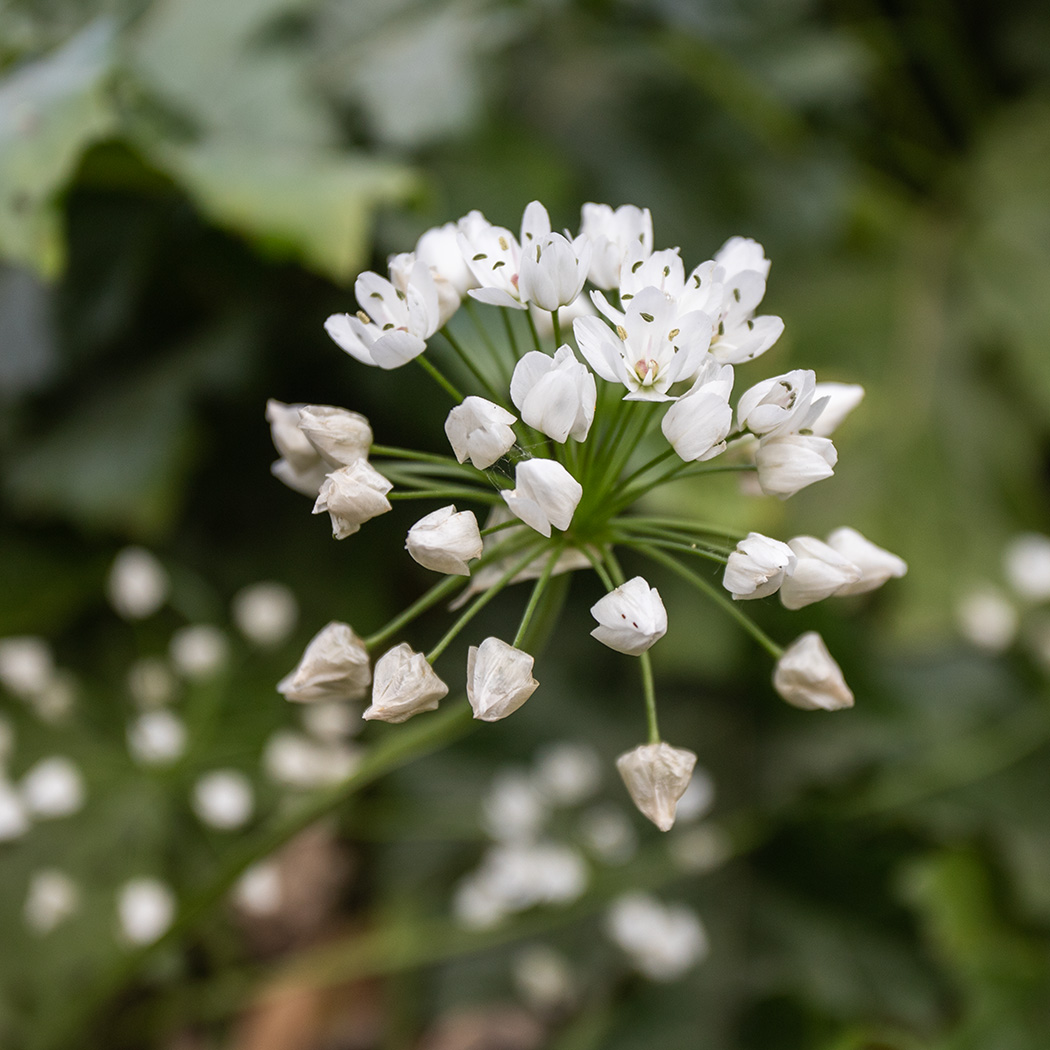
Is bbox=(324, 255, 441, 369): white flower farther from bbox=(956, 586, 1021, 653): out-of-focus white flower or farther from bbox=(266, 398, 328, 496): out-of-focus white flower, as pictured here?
bbox=(956, 586, 1021, 653): out-of-focus white flower

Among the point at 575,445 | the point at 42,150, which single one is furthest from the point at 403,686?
the point at 42,150

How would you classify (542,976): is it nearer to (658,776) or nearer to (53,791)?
(53,791)

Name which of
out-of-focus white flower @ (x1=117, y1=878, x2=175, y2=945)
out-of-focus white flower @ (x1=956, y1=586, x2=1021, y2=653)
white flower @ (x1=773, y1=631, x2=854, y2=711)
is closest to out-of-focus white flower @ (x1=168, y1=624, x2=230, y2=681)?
out-of-focus white flower @ (x1=117, y1=878, x2=175, y2=945)

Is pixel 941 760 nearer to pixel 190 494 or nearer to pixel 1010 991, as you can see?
pixel 1010 991

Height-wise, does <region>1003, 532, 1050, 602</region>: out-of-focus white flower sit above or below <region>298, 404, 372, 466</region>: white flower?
below

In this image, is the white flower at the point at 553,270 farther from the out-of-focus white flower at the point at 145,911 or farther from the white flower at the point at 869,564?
the out-of-focus white flower at the point at 145,911

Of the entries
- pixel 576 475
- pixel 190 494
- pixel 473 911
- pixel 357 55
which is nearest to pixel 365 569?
pixel 190 494
